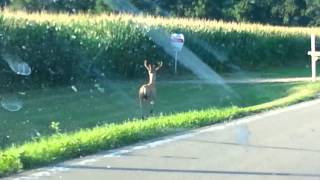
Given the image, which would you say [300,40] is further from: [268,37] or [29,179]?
[29,179]

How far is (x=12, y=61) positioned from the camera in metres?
25.0

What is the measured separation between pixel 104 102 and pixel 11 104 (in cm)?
298

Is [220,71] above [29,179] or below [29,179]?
below

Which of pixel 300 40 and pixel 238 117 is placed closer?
pixel 238 117

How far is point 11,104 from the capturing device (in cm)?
2272

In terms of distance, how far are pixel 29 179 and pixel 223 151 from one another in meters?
3.59

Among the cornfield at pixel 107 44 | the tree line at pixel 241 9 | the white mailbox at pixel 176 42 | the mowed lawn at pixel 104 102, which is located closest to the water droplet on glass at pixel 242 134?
the mowed lawn at pixel 104 102

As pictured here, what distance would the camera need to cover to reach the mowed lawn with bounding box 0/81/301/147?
18.7m

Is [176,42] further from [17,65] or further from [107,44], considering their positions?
[17,65]

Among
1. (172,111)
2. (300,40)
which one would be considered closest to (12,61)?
(172,111)

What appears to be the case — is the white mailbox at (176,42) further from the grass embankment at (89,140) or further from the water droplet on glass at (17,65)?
the grass embankment at (89,140)

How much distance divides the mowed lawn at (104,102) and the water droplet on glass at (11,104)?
0.59 feet

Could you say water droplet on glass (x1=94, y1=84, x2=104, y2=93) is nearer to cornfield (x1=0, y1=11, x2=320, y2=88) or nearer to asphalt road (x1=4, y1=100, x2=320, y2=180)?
cornfield (x1=0, y1=11, x2=320, y2=88)

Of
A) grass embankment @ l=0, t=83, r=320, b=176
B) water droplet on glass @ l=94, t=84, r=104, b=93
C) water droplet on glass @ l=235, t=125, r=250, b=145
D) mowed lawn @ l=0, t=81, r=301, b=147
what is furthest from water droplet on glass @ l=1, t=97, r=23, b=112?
water droplet on glass @ l=235, t=125, r=250, b=145
